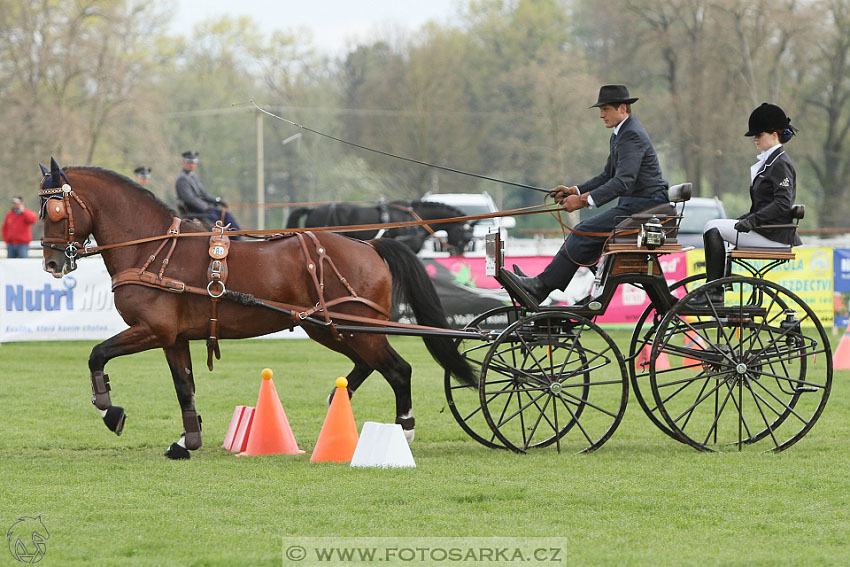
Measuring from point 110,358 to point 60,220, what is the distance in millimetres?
1065

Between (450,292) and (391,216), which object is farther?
(391,216)

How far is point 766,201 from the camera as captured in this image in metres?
7.63

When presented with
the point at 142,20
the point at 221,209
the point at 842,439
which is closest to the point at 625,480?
the point at 842,439

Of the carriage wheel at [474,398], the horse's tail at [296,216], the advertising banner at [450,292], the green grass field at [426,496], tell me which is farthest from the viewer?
the horse's tail at [296,216]

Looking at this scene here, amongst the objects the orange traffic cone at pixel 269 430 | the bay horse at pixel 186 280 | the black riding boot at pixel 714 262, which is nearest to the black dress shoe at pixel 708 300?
the black riding boot at pixel 714 262

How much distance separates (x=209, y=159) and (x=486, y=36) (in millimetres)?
15441

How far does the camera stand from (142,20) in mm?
42969

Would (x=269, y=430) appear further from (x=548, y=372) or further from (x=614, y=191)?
(x=614, y=191)

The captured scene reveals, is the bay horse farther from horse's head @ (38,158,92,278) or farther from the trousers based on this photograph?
the trousers

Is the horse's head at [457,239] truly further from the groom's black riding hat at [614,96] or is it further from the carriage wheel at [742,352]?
the groom's black riding hat at [614,96]

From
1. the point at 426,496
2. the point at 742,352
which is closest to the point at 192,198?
the point at 742,352

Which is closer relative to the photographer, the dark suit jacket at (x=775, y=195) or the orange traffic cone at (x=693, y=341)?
the dark suit jacket at (x=775, y=195)

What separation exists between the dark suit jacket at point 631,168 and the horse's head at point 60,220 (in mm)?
3573

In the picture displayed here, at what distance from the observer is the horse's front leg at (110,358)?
23.7 ft
